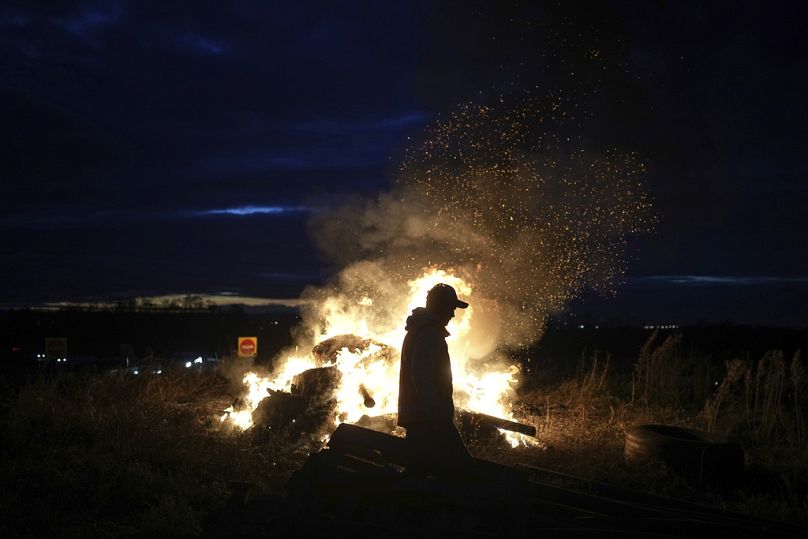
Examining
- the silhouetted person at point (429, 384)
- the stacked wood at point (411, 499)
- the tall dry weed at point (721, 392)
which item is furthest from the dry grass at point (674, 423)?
the stacked wood at point (411, 499)

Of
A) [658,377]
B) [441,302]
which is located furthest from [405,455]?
[658,377]

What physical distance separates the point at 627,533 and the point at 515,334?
8457 mm

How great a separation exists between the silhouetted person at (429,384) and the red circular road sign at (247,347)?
11173 millimetres

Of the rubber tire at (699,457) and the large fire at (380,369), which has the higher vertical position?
the large fire at (380,369)

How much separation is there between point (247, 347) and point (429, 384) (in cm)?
1163

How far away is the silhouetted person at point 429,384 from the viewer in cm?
535

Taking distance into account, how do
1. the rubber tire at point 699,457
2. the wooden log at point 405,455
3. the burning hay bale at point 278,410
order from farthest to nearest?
the burning hay bale at point 278,410 < the rubber tire at point 699,457 < the wooden log at point 405,455

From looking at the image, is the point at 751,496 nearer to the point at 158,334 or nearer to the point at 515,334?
the point at 515,334

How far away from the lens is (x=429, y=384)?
5352 millimetres

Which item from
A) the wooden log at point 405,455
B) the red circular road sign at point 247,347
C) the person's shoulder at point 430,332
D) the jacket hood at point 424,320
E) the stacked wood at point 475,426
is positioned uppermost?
the jacket hood at point 424,320

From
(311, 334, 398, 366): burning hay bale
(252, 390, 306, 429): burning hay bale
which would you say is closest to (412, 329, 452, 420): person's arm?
(252, 390, 306, 429): burning hay bale

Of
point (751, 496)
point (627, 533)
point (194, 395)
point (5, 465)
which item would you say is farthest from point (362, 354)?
point (627, 533)

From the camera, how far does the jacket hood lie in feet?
18.2

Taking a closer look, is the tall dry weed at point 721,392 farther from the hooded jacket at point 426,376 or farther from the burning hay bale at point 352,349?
the hooded jacket at point 426,376
